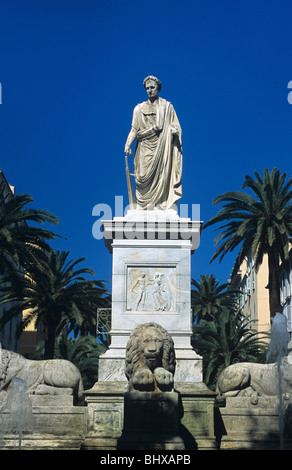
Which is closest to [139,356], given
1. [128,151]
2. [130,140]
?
[128,151]

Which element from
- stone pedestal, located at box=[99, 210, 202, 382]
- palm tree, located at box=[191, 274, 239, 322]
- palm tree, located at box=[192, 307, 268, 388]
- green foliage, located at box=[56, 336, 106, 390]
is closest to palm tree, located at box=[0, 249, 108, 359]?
green foliage, located at box=[56, 336, 106, 390]

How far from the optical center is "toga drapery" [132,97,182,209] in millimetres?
13977

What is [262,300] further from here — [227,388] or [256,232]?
[227,388]

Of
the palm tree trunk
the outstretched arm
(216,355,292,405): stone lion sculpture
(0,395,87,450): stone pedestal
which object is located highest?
the outstretched arm

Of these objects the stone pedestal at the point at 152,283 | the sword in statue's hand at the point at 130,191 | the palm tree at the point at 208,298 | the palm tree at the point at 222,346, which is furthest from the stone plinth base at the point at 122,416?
the palm tree at the point at 208,298

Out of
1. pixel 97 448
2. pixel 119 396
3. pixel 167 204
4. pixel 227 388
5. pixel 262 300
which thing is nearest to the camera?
pixel 97 448

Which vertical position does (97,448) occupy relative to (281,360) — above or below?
below

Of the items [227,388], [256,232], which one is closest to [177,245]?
[227,388]

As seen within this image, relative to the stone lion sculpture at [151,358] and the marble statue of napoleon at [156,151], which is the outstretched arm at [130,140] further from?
the stone lion sculpture at [151,358]

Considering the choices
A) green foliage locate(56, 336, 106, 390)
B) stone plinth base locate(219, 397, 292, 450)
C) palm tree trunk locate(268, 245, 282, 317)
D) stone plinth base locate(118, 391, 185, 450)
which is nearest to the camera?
stone plinth base locate(118, 391, 185, 450)

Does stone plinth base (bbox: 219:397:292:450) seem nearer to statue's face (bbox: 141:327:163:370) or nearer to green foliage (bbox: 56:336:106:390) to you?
statue's face (bbox: 141:327:163:370)

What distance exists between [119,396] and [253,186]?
Answer: 20.2 meters

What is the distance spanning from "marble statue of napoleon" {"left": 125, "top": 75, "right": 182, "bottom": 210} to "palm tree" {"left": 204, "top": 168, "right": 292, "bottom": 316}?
15.1m

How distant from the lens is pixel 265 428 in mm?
11359
